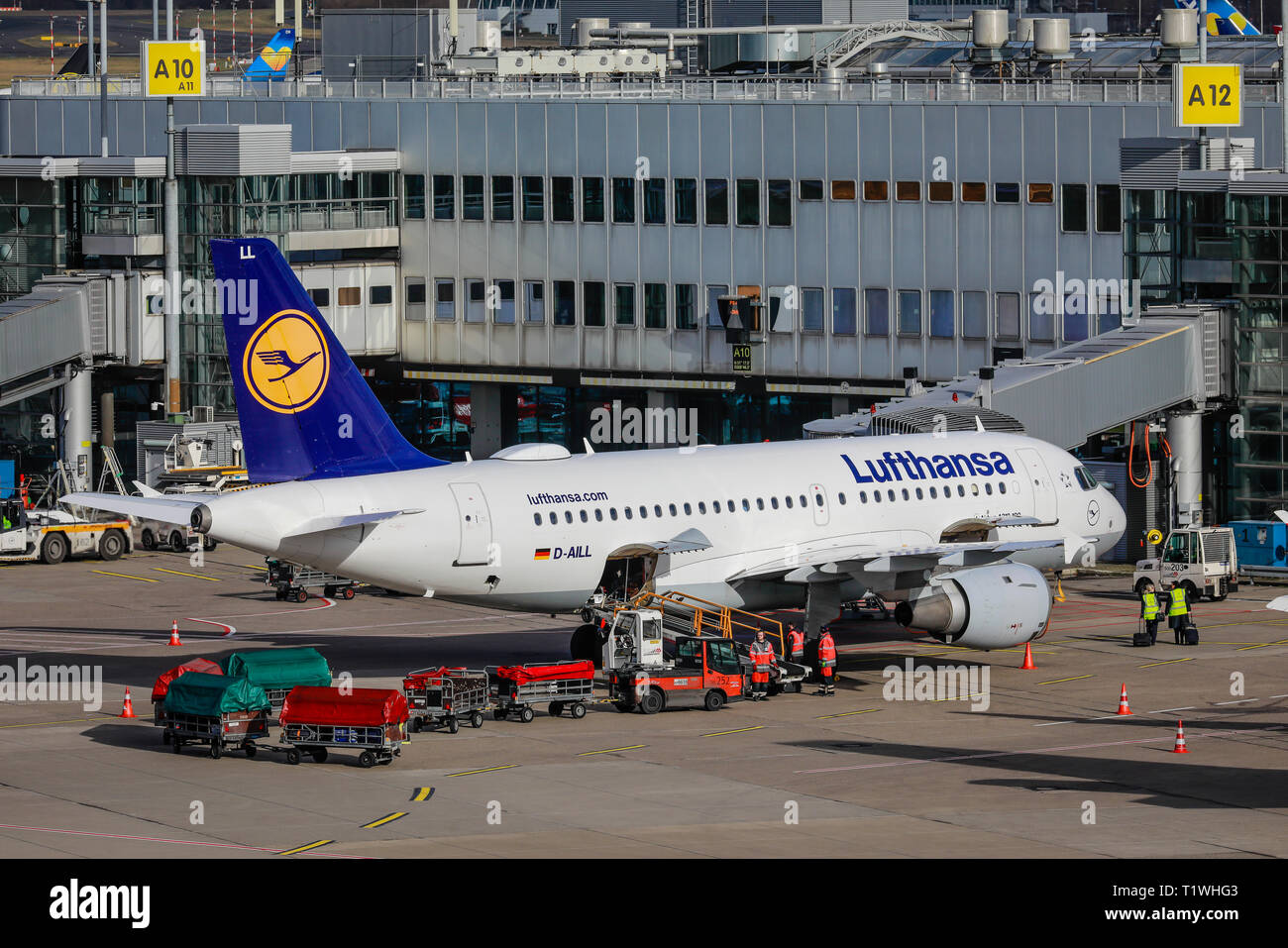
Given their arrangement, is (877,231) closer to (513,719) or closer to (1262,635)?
(1262,635)

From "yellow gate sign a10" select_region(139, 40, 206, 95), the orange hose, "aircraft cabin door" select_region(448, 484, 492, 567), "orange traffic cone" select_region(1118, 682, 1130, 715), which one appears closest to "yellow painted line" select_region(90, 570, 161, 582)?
Answer: "yellow gate sign a10" select_region(139, 40, 206, 95)

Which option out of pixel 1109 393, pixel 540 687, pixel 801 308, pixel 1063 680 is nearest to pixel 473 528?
pixel 540 687

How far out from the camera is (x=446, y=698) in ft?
142

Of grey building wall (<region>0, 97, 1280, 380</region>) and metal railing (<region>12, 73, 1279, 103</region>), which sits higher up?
metal railing (<region>12, 73, 1279, 103</region>)

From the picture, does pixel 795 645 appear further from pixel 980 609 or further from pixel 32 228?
pixel 32 228

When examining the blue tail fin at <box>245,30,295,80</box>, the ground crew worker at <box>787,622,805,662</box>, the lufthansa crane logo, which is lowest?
the ground crew worker at <box>787,622,805,662</box>

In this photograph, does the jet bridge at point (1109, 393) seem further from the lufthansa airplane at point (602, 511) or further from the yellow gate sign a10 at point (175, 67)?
the yellow gate sign a10 at point (175, 67)

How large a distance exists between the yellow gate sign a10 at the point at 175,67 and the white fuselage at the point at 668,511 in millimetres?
39913

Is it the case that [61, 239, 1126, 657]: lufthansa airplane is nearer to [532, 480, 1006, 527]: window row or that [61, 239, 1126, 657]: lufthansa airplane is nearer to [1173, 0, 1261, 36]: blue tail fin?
[532, 480, 1006, 527]: window row

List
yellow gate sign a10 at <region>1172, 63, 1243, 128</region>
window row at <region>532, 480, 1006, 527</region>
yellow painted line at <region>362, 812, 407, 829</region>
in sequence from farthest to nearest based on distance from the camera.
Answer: yellow gate sign a10 at <region>1172, 63, 1243, 128</region>, window row at <region>532, 480, 1006, 527</region>, yellow painted line at <region>362, 812, 407, 829</region>

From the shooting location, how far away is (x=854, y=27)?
114 meters

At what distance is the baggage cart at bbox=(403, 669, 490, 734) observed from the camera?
4328cm

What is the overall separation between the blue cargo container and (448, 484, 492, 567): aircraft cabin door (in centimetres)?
2955

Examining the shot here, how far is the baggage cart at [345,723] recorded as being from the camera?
39.6 meters
